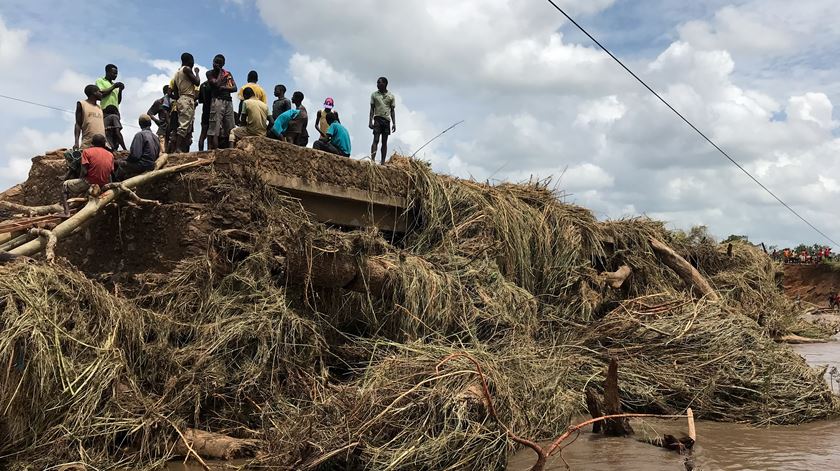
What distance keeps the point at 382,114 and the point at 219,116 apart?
7.93ft

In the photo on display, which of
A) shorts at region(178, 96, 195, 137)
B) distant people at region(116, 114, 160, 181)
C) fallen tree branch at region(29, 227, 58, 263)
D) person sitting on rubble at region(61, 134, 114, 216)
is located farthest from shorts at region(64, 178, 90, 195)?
shorts at region(178, 96, 195, 137)

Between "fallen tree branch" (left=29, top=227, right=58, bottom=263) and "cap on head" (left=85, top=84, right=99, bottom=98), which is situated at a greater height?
"cap on head" (left=85, top=84, right=99, bottom=98)

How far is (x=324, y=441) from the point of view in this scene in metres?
4.80

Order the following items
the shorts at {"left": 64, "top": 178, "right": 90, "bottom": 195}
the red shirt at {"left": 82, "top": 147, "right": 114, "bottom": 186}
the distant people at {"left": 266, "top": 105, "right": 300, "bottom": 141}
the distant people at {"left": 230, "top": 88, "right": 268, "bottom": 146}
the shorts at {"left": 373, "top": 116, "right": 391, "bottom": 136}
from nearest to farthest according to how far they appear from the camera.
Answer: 1. the red shirt at {"left": 82, "top": 147, "right": 114, "bottom": 186}
2. the shorts at {"left": 64, "top": 178, "right": 90, "bottom": 195}
3. the distant people at {"left": 230, "top": 88, "right": 268, "bottom": 146}
4. the distant people at {"left": 266, "top": 105, "right": 300, "bottom": 141}
5. the shorts at {"left": 373, "top": 116, "right": 391, "bottom": 136}

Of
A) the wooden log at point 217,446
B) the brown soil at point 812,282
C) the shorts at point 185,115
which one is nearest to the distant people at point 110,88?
the shorts at point 185,115

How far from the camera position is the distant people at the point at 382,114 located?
33.0 ft

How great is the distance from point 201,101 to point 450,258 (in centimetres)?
393

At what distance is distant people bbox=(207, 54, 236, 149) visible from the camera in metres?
8.68

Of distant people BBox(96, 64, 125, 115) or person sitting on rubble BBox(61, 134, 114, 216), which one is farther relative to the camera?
distant people BBox(96, 64, 125, 115)

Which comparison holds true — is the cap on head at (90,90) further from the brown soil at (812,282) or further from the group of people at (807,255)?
the group of people at (807,255)

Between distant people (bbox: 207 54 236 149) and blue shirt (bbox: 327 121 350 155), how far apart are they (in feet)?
4.27

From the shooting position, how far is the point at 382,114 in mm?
10039

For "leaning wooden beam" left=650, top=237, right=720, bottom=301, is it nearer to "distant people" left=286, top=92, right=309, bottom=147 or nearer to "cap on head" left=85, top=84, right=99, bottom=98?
"distant people" left=286, top=92, right=309, bottom=147

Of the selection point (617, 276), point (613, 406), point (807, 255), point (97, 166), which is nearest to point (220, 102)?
point (97, 166)
